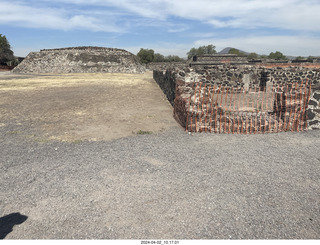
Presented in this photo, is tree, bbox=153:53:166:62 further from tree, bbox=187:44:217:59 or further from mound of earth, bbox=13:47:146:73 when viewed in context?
mound of earth, bbox=13:47:146:73

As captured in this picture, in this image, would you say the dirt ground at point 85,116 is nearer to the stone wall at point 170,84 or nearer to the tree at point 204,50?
the stone wall at point 170,84

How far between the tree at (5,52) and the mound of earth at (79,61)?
62.6 ft

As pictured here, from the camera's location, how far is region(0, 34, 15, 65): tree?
183 feet

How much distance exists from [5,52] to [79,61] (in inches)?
1375

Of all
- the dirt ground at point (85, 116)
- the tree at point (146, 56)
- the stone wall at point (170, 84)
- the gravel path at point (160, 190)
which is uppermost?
the tree at point (146, 56)

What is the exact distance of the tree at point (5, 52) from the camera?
55744 mm

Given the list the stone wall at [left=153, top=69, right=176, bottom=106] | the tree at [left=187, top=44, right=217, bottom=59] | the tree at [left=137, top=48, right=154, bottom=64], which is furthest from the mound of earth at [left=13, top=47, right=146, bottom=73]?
the tree at [left=187, top=44, right=217, bottom=59]

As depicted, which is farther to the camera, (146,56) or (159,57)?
(159,57)

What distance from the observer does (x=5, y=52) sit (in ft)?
194

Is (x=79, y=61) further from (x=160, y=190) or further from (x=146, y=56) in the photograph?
(x=146, y=56)

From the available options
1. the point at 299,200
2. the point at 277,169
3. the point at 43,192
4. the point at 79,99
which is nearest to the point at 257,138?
the point at 277,169

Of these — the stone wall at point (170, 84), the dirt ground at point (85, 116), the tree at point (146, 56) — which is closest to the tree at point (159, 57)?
the tree at point (146, 56)

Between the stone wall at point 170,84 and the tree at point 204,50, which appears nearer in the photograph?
the stone wall at point 170,84

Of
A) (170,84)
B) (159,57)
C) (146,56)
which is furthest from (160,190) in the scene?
(159,57)
